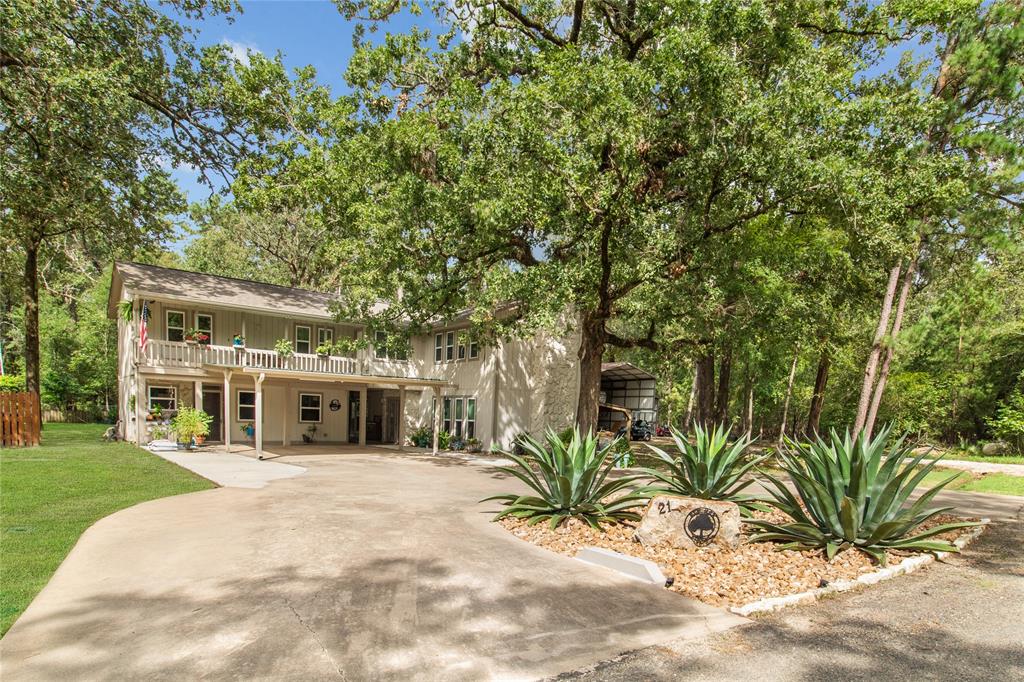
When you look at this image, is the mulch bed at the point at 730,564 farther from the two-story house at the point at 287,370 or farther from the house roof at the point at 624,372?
the house roof at the point at 624,372

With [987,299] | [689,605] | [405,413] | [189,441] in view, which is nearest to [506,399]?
[405,413]

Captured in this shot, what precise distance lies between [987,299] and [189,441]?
30476mm

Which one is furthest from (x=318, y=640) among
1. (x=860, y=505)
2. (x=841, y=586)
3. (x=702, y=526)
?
(x=860, y=505)

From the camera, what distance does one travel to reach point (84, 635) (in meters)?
3.87

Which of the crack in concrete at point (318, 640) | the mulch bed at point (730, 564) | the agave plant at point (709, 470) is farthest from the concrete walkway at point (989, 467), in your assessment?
the crack in concrete at point (318, 640)

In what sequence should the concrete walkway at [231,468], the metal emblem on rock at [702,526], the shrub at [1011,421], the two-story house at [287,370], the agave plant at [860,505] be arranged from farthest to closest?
1. the shrub at [1011,421]
2. the two-story house at [287,370]
3. the concrete walkway at [231,468]
4. the metal emblem on rock at [702,526]
5. the agave plant at [860,505]

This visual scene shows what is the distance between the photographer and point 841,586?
4.94 metres

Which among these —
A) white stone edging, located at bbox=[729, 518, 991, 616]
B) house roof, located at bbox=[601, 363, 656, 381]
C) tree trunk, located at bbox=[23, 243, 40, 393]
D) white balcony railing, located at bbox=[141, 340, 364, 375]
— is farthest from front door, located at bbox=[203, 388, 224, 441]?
white stone edging, located at bbox=[729, 518, 991, 616]

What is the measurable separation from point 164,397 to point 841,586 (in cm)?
2118

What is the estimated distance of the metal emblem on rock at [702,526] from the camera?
6125mm

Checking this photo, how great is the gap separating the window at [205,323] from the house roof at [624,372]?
17.4 m

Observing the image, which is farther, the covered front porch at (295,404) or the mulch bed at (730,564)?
the covered front porch at (295,404)

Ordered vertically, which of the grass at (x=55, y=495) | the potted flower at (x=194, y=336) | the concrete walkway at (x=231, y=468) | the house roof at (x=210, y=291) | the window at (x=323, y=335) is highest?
the house roof at (x=210, y=291)

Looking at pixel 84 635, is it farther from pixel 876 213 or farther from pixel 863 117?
pixel 863 117
